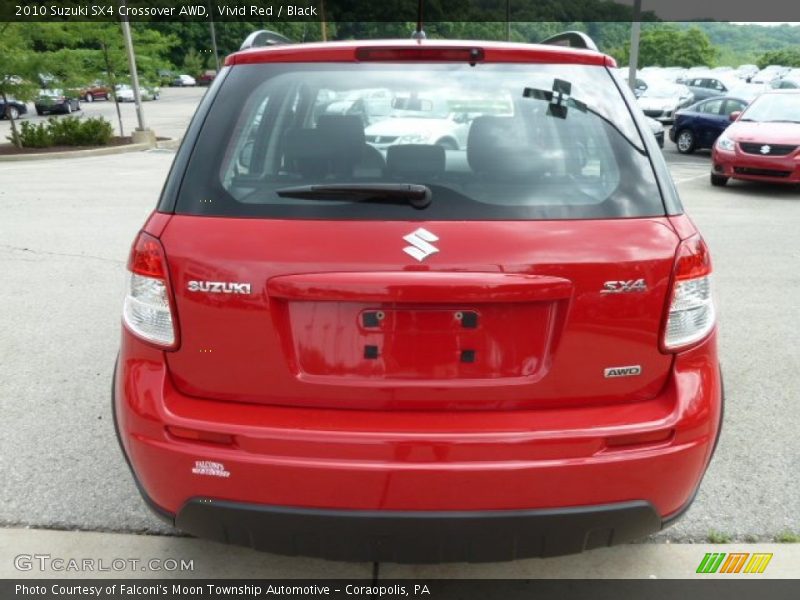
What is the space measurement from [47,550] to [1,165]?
53.9 ft

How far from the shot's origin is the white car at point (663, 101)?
26.8m

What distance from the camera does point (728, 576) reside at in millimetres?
2639

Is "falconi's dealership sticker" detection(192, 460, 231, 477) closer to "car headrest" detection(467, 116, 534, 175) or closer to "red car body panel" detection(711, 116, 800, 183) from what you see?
"car headrest" detection(467, 116, 534, 175)

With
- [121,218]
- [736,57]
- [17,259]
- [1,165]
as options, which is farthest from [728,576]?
[736,57]

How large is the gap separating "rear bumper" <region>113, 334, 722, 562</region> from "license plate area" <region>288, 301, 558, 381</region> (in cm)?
13

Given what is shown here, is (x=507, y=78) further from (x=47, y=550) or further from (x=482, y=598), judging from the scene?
(x=47, y=550)

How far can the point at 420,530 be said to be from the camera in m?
2.00

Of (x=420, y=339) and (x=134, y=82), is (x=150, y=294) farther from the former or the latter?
(x=134, y=82)

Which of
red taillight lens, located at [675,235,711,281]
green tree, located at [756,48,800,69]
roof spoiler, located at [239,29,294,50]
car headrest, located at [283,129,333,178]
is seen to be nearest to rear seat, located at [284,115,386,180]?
car headrest, located at [283,129,333,178]

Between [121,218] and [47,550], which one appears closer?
[47,550]

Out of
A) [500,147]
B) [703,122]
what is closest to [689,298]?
[500,147]

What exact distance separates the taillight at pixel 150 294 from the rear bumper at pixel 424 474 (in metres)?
0.14

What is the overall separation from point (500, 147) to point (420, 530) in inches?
45.8

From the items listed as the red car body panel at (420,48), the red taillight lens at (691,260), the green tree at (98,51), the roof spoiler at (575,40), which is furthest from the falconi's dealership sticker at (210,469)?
the green tree at (98,51)
